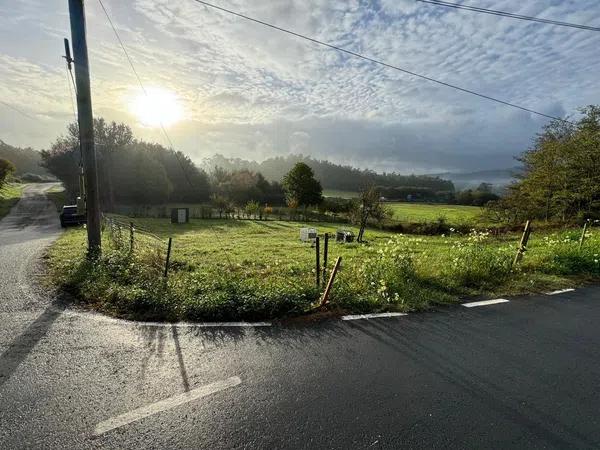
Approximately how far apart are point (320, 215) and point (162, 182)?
23.5m

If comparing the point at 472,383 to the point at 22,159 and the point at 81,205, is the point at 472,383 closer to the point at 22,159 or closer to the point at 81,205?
the point at 81,205

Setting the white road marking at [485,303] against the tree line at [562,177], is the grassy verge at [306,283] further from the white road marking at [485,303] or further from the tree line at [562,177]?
the tree line at [562,177]

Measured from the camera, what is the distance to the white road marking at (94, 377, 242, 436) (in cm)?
258

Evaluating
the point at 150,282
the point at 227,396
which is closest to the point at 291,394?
the point at 227,396

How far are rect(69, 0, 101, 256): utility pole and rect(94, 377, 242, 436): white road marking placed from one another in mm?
5955

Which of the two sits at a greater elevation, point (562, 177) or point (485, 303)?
point (562, 177)

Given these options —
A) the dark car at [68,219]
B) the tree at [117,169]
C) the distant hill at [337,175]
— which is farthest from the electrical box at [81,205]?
the distant hill at [337,175]

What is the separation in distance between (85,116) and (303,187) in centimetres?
4093

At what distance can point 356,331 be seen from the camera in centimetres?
434

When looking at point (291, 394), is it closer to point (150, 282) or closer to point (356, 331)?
point (356, 331)

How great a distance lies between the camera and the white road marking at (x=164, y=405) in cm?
258

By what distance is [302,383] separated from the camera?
3.19 metres

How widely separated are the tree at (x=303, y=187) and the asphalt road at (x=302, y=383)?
43.3 m

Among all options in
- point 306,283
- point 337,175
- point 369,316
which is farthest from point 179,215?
point 337,175
